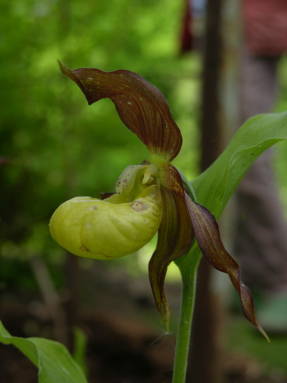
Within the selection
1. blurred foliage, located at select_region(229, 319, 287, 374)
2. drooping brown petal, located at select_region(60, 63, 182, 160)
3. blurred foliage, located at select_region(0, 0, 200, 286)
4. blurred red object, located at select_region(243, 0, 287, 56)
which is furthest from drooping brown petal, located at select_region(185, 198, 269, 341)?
blurred red object, located at select_region(243, 0, 287, 56)

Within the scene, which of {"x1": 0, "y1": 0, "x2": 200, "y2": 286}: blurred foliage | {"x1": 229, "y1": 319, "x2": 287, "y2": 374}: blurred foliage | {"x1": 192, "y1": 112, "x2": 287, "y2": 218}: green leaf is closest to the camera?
{"x1": 192, "y1": 112, "x2": 287, "y2": 218}: green leaf

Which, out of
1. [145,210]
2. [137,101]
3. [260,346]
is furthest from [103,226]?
[260,346]

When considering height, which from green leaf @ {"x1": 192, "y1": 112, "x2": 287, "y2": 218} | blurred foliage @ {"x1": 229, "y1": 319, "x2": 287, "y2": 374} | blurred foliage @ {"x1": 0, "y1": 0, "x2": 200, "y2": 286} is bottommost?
blurred foliage @ {"x1": 229, "y1": 319, "x2": 287, "y2": 374}

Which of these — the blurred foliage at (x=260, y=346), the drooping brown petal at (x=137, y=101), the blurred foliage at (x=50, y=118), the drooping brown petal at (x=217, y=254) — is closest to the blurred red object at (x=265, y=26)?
the blurred foliage at (x=50, y=118)

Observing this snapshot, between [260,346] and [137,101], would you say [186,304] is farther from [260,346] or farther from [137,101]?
[260,346]

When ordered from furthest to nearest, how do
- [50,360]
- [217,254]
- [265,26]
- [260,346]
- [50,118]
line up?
[265,26], [260,346], [50,118], [50,360], [217,254]

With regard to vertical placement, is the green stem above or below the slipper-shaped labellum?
below

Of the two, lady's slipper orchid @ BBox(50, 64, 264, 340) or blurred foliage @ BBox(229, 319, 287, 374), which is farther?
blurred foliage @ BBox(229, 319, 287, 374)

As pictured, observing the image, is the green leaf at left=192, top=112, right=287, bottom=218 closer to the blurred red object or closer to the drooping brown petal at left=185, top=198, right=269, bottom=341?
the drooping brown petal at left=185, top=198, right=269, bottom=341
